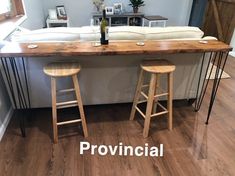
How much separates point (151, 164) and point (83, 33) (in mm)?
1321

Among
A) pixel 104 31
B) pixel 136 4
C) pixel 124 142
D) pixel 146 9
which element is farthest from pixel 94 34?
pixel 146 9

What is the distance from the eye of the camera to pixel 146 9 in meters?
4.73

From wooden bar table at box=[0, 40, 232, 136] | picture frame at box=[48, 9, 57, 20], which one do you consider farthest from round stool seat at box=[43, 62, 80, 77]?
picture frame at box=[48, 9, 57, 20]

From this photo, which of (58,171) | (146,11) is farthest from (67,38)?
(146,11)

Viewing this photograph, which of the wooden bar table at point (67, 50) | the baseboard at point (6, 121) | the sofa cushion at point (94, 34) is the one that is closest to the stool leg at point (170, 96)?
the wooden bar table at point (67, 50)

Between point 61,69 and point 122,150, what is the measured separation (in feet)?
2.95

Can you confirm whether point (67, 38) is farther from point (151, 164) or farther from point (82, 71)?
point (151, 164)

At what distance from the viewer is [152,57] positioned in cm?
194

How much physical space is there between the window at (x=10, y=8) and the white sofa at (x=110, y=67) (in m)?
1.22

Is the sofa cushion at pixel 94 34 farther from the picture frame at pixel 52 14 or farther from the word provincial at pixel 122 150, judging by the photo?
the picture frame at pixel 52 14

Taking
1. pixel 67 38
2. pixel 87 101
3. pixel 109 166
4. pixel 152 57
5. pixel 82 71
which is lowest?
pixel 109 166

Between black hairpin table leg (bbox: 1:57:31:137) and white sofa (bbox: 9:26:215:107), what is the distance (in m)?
0.06

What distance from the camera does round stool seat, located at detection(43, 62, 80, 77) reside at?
158cm

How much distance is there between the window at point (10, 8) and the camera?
273 cm
